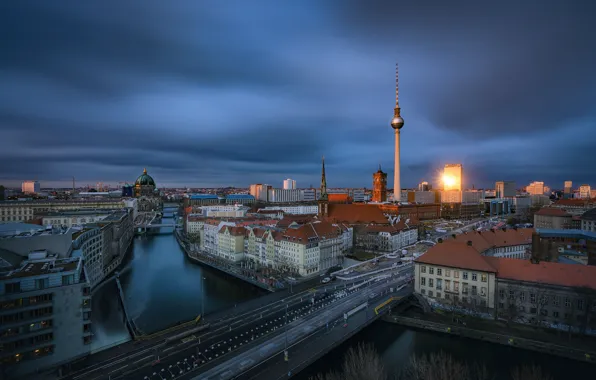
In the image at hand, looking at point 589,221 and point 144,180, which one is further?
point 144,180

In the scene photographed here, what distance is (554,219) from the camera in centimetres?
6762

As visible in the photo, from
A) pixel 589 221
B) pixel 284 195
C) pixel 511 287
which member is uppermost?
pixel 284 195

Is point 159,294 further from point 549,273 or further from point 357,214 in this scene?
point 357,214

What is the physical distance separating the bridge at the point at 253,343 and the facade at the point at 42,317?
1.86 meters

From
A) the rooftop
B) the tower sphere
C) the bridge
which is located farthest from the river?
the tower sphere

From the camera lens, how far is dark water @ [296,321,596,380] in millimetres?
21266

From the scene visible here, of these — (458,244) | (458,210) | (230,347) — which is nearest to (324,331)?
(230,347)

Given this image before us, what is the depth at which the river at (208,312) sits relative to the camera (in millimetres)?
22219

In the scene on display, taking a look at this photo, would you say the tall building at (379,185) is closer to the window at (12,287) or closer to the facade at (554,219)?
the facade at (554,219)

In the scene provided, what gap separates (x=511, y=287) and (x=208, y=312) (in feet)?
88.3

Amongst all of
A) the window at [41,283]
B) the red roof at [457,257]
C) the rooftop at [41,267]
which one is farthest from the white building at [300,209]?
the window at [41,283]

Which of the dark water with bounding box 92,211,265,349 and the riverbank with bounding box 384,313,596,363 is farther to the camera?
the dark water with bounding box 92,211,265,349

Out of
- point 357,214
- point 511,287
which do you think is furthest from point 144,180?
point 511,287

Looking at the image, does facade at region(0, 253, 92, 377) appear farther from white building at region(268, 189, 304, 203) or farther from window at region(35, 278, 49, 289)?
white building at region(268, 189, 304, 203)
